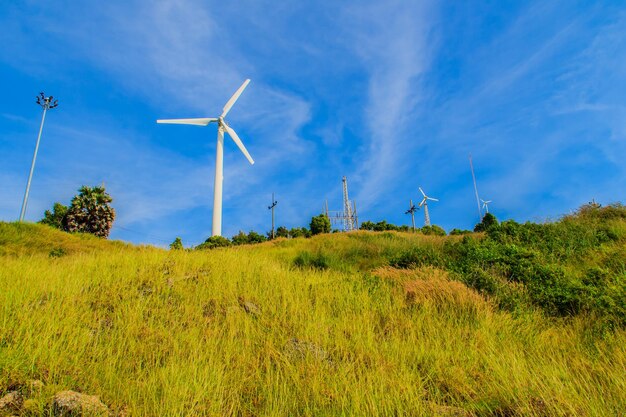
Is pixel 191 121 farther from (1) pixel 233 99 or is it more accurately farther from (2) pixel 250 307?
(2) pixel 250 307

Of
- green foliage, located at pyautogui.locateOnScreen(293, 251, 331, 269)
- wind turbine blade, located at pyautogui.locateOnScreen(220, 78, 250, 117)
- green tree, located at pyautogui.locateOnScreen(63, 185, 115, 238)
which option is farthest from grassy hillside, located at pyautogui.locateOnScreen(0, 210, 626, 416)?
wind turbine blade, located at pyautogui.locateOnScreen(220, 78, 250, 117)

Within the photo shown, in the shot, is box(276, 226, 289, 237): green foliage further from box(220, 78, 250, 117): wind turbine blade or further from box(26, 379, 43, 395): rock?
box(26, 379, 43, 395): rock

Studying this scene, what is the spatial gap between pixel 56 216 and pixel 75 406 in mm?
43925

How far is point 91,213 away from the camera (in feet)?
121

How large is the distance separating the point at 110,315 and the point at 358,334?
4335 millimetres

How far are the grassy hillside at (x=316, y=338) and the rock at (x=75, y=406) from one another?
0.19 m

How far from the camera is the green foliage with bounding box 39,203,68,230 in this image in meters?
36.4

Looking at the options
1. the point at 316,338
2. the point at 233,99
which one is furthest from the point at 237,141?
the point at 316,338

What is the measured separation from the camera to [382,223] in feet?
151

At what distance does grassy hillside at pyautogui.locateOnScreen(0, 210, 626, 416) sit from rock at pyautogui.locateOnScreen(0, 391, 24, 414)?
11 cm

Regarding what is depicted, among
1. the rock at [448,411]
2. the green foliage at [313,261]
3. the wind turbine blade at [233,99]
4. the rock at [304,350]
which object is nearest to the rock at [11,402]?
the rock at [304,350]

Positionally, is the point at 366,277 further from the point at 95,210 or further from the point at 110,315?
the point at 95,210

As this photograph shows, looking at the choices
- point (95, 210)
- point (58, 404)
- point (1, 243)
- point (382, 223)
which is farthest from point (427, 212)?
point (58, 404)

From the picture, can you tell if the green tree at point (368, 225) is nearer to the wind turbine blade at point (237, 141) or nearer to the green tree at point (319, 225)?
the green tree at point (319, 225)
